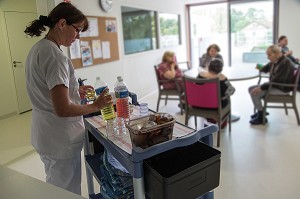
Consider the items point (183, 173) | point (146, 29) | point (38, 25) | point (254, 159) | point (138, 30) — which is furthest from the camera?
point (146, 29)

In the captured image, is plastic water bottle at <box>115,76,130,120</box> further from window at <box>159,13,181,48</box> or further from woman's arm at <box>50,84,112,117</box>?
window at <box>159,13,181,48</box>

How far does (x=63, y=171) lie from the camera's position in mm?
1567

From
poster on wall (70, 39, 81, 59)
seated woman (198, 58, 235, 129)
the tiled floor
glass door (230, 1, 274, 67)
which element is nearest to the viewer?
the tiled floor

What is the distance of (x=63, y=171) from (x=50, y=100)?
44cm

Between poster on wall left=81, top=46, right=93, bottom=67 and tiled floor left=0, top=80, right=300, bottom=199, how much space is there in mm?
1341

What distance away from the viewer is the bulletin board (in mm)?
3732

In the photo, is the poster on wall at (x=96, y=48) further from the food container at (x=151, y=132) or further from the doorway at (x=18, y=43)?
the food container at (x=151, y=132)

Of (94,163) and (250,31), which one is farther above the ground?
(250,31)

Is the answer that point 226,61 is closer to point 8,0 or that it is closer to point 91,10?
point 91,10

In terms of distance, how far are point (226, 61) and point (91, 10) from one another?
480cm

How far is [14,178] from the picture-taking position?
3.45ft

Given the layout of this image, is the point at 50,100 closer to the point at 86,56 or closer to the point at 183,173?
the point at 183,173

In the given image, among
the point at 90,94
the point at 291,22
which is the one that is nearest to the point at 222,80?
the point at 90,94

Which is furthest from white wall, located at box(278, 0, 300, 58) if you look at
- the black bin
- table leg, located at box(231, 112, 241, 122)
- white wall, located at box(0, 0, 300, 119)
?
the black bin
